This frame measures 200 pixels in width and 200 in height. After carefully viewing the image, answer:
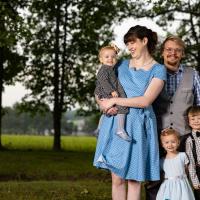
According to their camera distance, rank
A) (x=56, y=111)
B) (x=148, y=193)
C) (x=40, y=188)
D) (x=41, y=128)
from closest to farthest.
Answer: (x=148, y=193), (x=40, y=188), (x=56, y=111), (x=41, y=128)

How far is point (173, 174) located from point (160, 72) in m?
1.09

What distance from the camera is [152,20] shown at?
95.9 feet

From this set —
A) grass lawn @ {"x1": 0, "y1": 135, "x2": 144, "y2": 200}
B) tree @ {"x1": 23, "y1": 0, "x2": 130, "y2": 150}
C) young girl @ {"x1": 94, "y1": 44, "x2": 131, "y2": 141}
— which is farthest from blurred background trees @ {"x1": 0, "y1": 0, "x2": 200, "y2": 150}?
young girl @ {"x1": 94, "y1": 44, "x2": 131, "y2": 141}

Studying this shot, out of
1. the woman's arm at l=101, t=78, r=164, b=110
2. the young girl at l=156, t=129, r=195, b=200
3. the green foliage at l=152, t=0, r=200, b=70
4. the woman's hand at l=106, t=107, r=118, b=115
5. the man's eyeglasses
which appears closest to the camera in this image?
the woman's arm at l=101, t=78, r=164, b=110

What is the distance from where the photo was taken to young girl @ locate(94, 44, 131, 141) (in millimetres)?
5570

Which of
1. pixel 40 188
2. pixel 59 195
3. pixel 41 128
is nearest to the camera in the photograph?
pixel 59 195

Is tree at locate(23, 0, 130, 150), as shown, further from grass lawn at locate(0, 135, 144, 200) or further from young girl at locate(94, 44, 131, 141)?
young girl at locate(94, 44, 131, 141)

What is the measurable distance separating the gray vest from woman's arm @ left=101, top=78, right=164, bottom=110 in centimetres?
41

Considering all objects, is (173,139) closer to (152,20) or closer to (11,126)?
(152,20)

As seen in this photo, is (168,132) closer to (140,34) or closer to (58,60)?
(140,34)

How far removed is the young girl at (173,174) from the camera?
5.75m

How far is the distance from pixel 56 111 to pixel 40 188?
68.6 ft

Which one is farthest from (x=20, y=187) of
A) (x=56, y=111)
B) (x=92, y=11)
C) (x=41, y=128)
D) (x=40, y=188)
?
(x=41, y=128)

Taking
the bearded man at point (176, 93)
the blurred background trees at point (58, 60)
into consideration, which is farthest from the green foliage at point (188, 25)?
the bearded man at point (176, 93)
